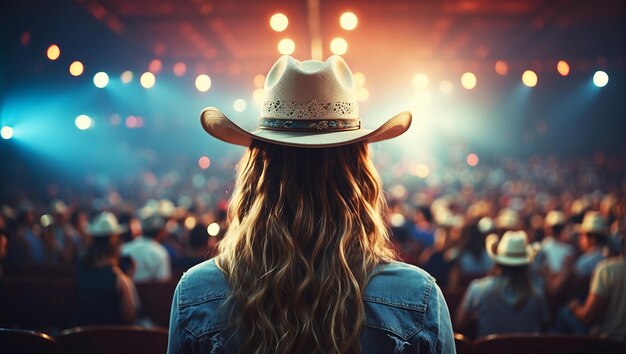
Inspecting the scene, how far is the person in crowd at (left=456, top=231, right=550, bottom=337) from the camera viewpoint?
539cm

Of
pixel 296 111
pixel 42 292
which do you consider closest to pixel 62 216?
pixel 42 292

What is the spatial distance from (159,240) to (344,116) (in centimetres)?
689

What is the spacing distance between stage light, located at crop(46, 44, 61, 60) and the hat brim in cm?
791

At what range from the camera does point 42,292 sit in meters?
6.52

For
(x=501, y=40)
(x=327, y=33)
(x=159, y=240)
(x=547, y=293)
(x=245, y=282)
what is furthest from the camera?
(x=501, y=40)

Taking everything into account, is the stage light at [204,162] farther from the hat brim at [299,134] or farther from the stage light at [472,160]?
the hat brim at [299,134]

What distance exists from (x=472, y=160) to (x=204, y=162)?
60.7ft

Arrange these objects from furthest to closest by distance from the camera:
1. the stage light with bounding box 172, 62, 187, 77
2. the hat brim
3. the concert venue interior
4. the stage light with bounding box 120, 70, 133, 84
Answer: the stage light with bounding box 172, 62, 187, 77
the stage light with bounding box 120, 70, 133, 84
the concert venue interior
the hat brim

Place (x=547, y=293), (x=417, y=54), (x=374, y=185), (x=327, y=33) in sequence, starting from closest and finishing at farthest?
(x=374, y=185) → (x=547, y=293) → (x=327, y=33) → (x=417, y=54)

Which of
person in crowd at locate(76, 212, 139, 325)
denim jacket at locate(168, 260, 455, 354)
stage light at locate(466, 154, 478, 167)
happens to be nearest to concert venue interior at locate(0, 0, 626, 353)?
person in crowd at locate(76, 212, 139, 325)

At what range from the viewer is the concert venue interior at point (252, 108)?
7.50 m

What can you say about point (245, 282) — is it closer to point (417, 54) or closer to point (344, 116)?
point (344, 116)

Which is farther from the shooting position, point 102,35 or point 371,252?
point 102,35

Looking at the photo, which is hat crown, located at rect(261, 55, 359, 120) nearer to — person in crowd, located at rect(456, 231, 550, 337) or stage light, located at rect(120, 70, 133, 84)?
person in crowd, located at rect(456, 231, 550, 337)
